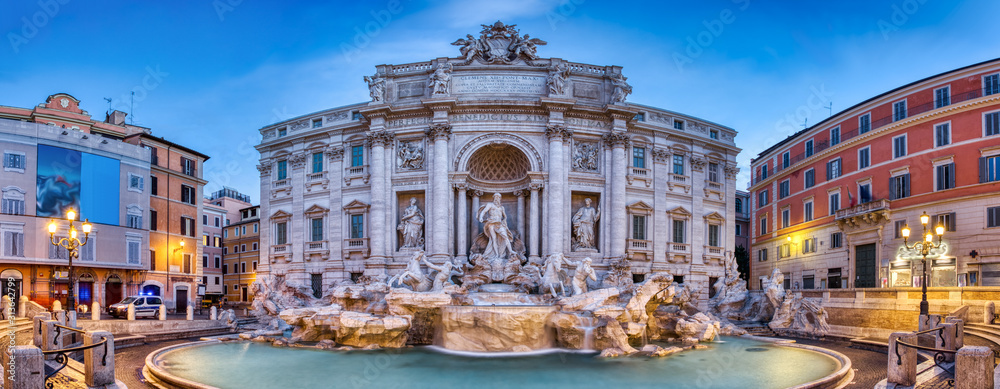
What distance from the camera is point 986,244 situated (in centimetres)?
2839

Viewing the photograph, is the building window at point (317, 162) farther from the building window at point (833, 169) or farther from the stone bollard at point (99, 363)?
the building window at point (833, 169)

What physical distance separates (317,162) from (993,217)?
32.4m

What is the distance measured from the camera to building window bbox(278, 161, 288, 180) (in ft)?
115

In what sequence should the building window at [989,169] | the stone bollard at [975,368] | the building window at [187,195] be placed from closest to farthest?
the stone bollard at [975,368]
the building window at [989,169]
the building window at [187,195]

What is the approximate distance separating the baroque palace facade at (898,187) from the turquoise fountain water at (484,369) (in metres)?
14.2

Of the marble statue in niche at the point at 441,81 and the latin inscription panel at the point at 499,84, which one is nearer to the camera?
the marble statue in niche at the point at 441,81

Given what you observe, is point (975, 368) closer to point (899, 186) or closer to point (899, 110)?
point (899, 186)

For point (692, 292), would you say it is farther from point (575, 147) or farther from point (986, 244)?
point (986, 244)

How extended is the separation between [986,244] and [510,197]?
2172cm

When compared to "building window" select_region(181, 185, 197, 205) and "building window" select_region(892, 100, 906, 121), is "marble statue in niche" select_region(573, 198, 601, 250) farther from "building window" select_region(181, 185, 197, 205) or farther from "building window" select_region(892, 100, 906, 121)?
"building window" select_region(181, 185, 197, 205)

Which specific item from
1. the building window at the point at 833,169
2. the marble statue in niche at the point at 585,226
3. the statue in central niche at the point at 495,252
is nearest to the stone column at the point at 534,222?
the statue in central niche at the point at 495,252

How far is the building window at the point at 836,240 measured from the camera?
36.4 metres

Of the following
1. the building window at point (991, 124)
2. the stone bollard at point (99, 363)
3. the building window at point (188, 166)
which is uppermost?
the building window at point (991, 124)

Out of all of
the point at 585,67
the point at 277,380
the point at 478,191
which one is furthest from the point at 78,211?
the point at 585,67
